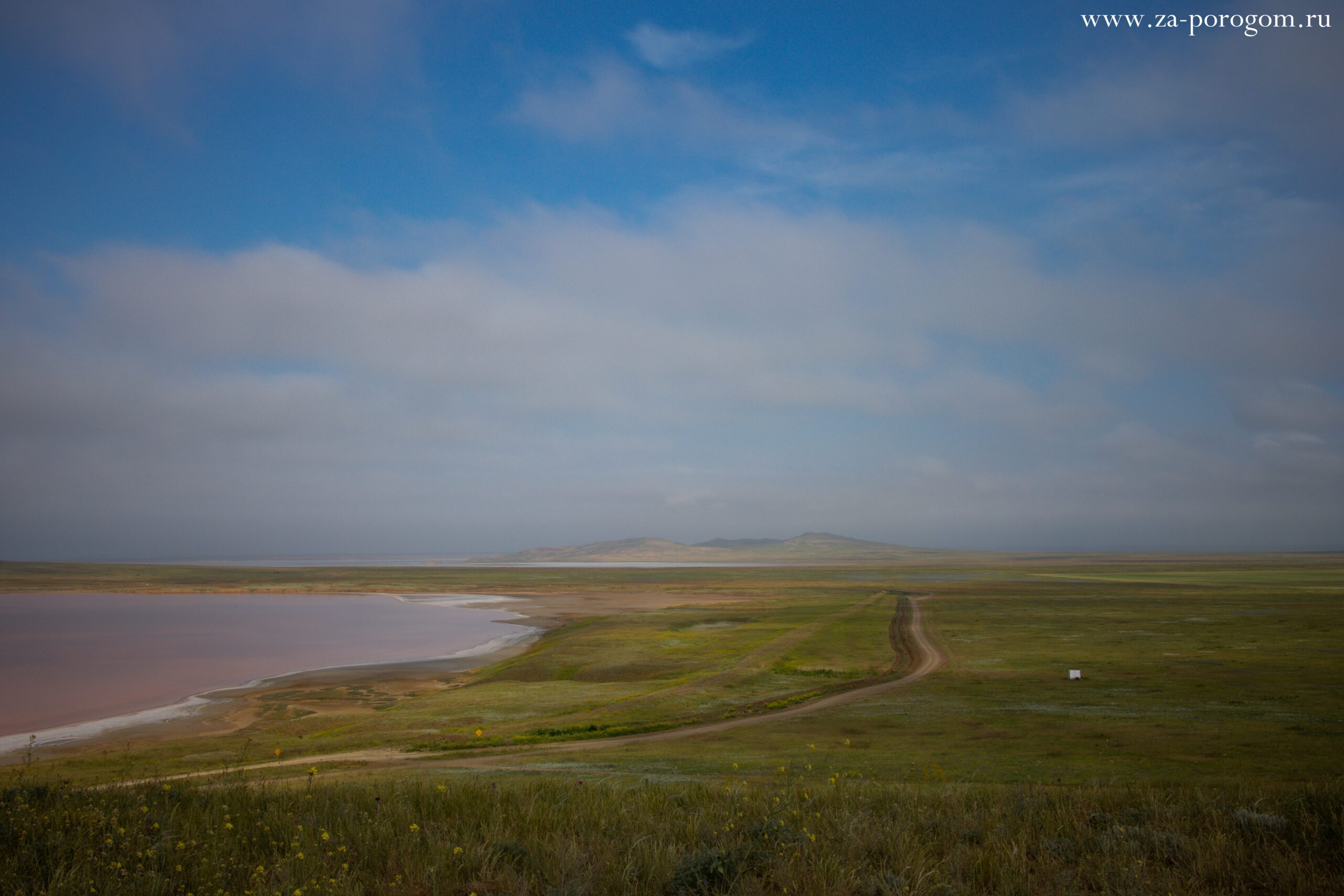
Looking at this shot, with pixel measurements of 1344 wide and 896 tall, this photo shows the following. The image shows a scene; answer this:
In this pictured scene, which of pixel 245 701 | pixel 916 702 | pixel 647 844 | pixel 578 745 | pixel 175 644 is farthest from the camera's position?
pixel 175 644

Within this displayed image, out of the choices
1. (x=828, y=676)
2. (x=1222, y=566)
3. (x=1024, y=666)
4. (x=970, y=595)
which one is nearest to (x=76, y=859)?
(x=828, y=676)

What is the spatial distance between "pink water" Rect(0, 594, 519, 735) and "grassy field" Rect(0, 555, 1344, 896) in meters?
7.97

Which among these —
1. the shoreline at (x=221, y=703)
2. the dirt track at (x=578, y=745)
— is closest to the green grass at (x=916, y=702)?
the dirt track at (x=578, y=745)

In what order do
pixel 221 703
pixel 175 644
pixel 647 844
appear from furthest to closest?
pixel 175 644
pixel 221 703
pixel 647 844

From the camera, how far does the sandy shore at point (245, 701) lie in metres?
25.0

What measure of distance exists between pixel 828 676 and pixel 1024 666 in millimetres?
10060

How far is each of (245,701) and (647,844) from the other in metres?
33.3

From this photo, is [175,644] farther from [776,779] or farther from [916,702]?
[776,779]

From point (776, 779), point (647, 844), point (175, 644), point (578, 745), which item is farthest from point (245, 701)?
point (647, 844)

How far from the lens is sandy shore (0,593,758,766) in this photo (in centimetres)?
2495

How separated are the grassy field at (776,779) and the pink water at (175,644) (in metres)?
7.97

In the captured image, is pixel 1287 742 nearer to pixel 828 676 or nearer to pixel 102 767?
pixel 828 676

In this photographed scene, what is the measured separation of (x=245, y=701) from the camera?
3247 centimetres

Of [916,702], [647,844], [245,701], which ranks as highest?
[647,844]
